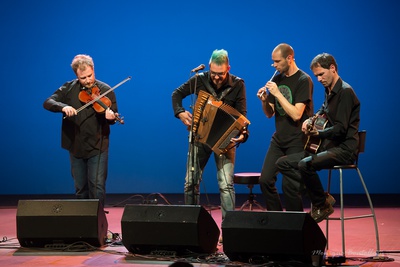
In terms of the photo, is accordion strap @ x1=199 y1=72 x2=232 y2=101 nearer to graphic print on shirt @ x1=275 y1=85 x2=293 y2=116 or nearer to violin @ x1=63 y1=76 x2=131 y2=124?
graphic print on shirt @ x1=275 y1=85 x2=293 y2=116

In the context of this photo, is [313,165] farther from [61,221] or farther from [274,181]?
[61,221]

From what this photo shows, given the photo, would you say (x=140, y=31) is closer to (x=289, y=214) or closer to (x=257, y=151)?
(x=257, y=151)

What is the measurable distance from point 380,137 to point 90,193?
4.56 m

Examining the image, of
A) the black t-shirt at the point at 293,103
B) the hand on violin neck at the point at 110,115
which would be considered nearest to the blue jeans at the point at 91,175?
the hand on violin neck at the point at 110,115

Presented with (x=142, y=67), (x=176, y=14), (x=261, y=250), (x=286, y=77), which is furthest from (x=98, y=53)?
(x=261, y=250)

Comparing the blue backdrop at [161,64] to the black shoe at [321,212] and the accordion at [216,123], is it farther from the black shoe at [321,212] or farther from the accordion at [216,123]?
the black shoe at [321,212]

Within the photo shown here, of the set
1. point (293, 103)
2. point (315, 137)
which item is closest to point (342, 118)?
point (315, 137)

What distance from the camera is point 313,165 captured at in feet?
16.1

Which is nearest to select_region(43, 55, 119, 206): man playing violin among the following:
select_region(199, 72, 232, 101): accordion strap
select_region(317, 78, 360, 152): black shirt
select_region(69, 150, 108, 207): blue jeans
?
select_region(69, 150, 108, 207): blue jeans

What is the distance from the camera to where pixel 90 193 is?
5891 millimetres

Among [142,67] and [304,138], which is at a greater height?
[142,67]

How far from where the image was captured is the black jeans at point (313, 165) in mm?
4879

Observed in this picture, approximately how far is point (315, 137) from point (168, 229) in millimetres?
1344

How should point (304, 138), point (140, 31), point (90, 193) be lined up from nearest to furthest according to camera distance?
point (304, 138) → point (90, 193) → point (140, 31)
